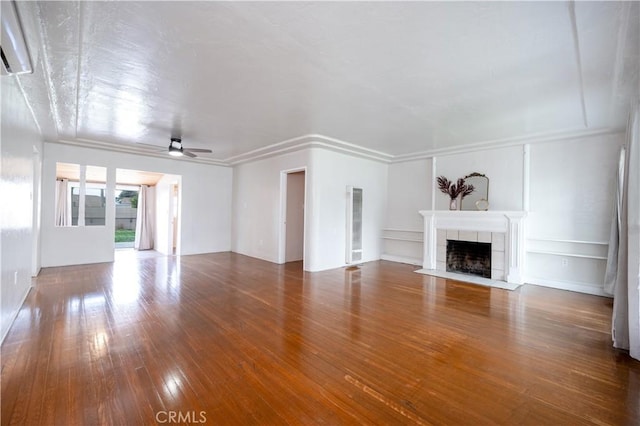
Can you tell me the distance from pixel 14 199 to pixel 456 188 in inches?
264

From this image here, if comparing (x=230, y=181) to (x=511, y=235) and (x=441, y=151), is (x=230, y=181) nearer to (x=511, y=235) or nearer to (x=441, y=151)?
(x=441, y=151)

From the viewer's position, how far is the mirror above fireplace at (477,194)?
18.0 ft

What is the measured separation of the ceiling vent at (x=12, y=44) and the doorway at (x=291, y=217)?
14.6 feet

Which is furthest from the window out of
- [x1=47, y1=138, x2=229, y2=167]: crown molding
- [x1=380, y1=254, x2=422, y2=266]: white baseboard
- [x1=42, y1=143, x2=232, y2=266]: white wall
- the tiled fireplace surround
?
the tiled fireplace surround

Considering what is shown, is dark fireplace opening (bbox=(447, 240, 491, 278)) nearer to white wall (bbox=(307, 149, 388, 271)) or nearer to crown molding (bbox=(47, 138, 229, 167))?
white wall (bbox=(307, 149, 388, 271))

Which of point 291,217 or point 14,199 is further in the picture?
point 291,217

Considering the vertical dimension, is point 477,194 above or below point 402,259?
above

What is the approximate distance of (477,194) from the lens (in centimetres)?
566

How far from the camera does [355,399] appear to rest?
1.81 metres

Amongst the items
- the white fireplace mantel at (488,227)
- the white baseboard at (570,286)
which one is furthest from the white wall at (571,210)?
the white fireplace mantel at (488,227)

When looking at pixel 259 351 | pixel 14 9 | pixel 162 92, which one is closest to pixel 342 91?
pixel 162 92

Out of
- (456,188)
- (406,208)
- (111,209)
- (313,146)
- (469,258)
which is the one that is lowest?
(469,258)

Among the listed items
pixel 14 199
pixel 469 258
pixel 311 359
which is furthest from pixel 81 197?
pixel 469 258

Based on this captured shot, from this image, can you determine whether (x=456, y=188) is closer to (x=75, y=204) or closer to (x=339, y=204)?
(x=339, y=204)
